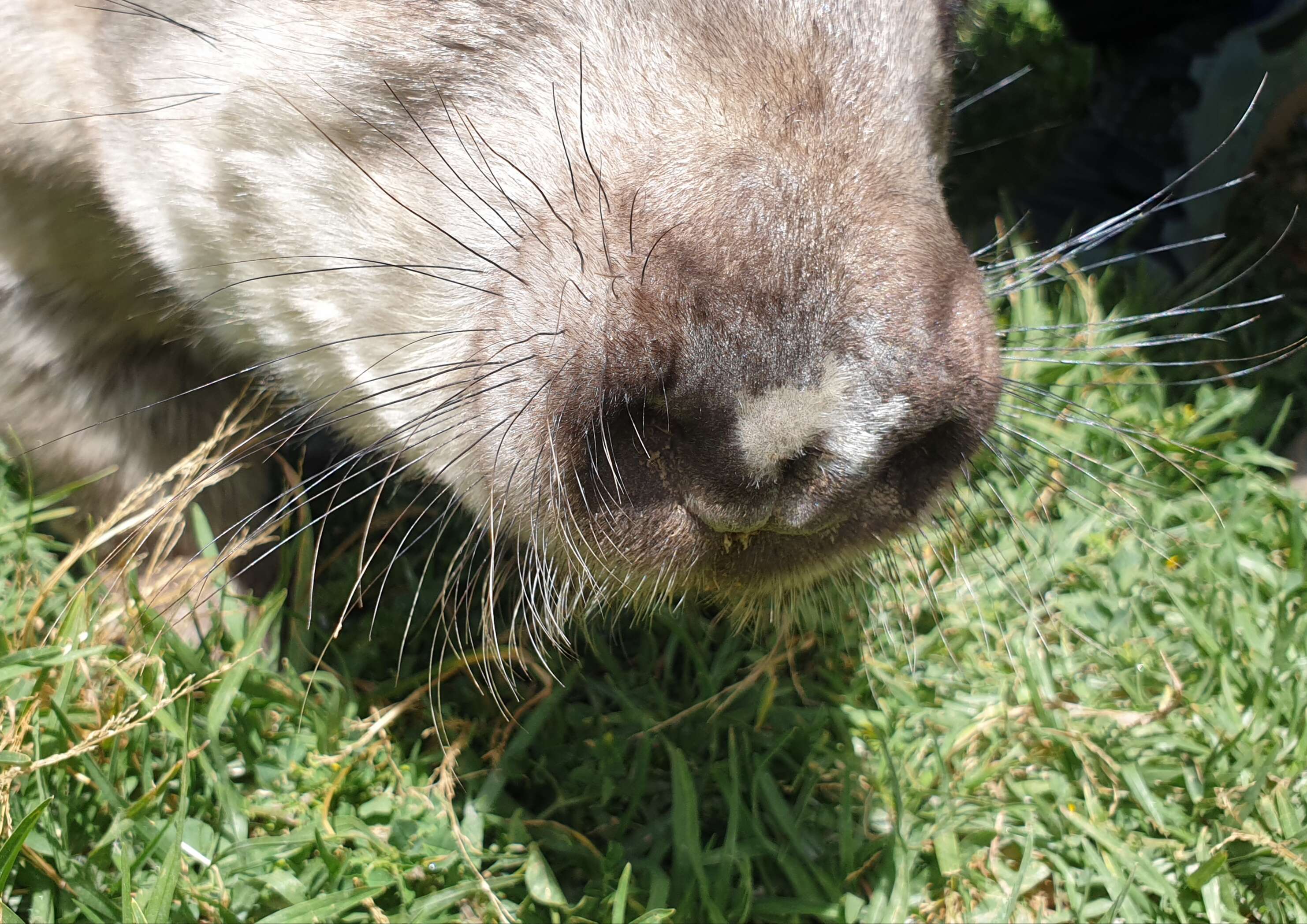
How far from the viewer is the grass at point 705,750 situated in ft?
6.39

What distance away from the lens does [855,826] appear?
7.22ft

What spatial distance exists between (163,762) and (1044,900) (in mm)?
1683

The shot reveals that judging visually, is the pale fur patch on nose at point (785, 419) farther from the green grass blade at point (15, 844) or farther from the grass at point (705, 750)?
the green grass blade at point (15, 844)

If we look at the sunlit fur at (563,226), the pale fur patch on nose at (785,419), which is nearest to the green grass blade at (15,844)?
the sunlit fur at (563,226)

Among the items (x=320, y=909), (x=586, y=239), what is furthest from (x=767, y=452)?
(x=320, y=909)

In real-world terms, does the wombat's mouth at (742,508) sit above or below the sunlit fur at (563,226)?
below

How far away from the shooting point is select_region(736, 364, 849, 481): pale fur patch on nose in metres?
1.33

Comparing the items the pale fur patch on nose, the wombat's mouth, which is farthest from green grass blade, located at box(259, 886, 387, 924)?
the pale fur patch on nose

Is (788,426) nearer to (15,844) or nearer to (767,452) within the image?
(767,452)

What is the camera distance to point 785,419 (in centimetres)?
133

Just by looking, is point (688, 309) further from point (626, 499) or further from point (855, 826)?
point (855, 826)

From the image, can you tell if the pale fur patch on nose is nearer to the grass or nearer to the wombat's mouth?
the wombat's mouth

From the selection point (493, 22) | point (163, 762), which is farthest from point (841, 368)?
point (163, 762)

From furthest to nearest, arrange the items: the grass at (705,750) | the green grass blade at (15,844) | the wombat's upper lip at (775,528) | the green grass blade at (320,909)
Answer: the grass at (705,750) < the green grass blade at (320,909) < the green grass blade at (15,844) < the wombat's upper lip at (775,528)
